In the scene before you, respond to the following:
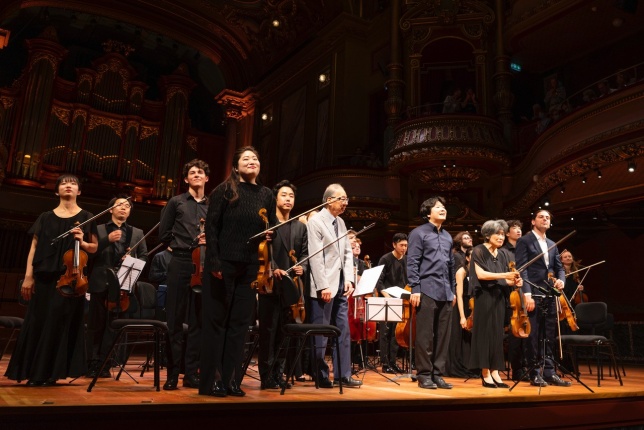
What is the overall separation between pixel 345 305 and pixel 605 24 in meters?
9.59

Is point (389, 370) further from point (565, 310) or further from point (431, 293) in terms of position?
point (431, 293)

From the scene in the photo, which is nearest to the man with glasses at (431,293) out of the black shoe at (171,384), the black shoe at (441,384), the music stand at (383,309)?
the black shoe at (441,384)

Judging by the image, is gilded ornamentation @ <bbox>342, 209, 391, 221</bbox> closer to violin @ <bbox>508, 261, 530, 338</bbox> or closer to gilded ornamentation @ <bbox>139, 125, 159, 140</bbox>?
violin @ <bbox>508, 261, 530, 338</bbox>

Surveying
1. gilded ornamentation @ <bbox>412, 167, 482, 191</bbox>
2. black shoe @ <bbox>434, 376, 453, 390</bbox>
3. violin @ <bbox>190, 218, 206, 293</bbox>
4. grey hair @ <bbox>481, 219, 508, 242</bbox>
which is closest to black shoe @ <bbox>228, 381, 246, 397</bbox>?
violin @ <bbox>190, 218, 206, 293</bbox>

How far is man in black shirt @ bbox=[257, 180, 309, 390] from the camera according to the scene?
Result: 4.34 meters

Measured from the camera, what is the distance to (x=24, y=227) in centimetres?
1420

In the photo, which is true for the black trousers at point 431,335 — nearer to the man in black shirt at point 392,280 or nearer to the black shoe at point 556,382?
the black shoe at point 556,382

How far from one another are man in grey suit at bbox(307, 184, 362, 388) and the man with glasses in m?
0.54

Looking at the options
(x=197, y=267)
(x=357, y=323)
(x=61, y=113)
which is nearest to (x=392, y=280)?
(x=357, y=323)

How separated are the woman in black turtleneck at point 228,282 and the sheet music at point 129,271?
1659mm

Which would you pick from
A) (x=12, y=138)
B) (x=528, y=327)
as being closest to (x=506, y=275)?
(x=528, y=327)

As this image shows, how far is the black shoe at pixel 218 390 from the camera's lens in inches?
133

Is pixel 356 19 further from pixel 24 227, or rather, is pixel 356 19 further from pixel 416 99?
pixel 24 227

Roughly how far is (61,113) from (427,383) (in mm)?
14548
